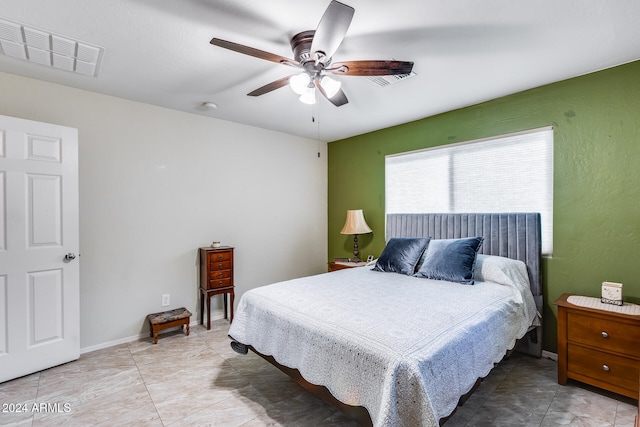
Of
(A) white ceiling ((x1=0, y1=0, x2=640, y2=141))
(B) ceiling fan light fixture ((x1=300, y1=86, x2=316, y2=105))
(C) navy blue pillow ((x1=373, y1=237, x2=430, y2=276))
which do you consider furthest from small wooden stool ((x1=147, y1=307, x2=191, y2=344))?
(B) ceiling fan light fixture ((x1=300, y1=86, x2=316, y2=105))

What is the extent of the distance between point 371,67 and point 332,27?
484mm

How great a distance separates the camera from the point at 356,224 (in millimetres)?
4215

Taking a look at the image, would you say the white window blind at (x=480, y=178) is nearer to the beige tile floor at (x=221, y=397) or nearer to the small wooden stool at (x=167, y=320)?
the beige tile floor at (x=221, y=397)

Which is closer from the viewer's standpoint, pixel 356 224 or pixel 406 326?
pixel 406 326

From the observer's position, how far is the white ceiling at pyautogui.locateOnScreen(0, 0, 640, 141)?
1770mm

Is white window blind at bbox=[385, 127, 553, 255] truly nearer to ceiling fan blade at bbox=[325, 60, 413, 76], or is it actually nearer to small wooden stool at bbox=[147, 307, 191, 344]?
ceiling fan blade at bbox=[325, 60, 413, 76]

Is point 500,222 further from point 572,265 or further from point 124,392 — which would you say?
point 124,392

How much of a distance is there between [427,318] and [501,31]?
6.21 feet

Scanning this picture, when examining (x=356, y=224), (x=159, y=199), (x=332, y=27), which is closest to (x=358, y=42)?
(x=332, y=27)

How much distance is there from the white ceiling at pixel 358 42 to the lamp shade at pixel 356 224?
1575 millimetres

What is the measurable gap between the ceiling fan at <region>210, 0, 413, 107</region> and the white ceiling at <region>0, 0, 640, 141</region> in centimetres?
14

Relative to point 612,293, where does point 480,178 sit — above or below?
above

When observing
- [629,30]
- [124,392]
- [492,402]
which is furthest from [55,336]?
[629,30]

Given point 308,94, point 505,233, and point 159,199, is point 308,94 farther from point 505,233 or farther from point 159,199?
point 505,233
